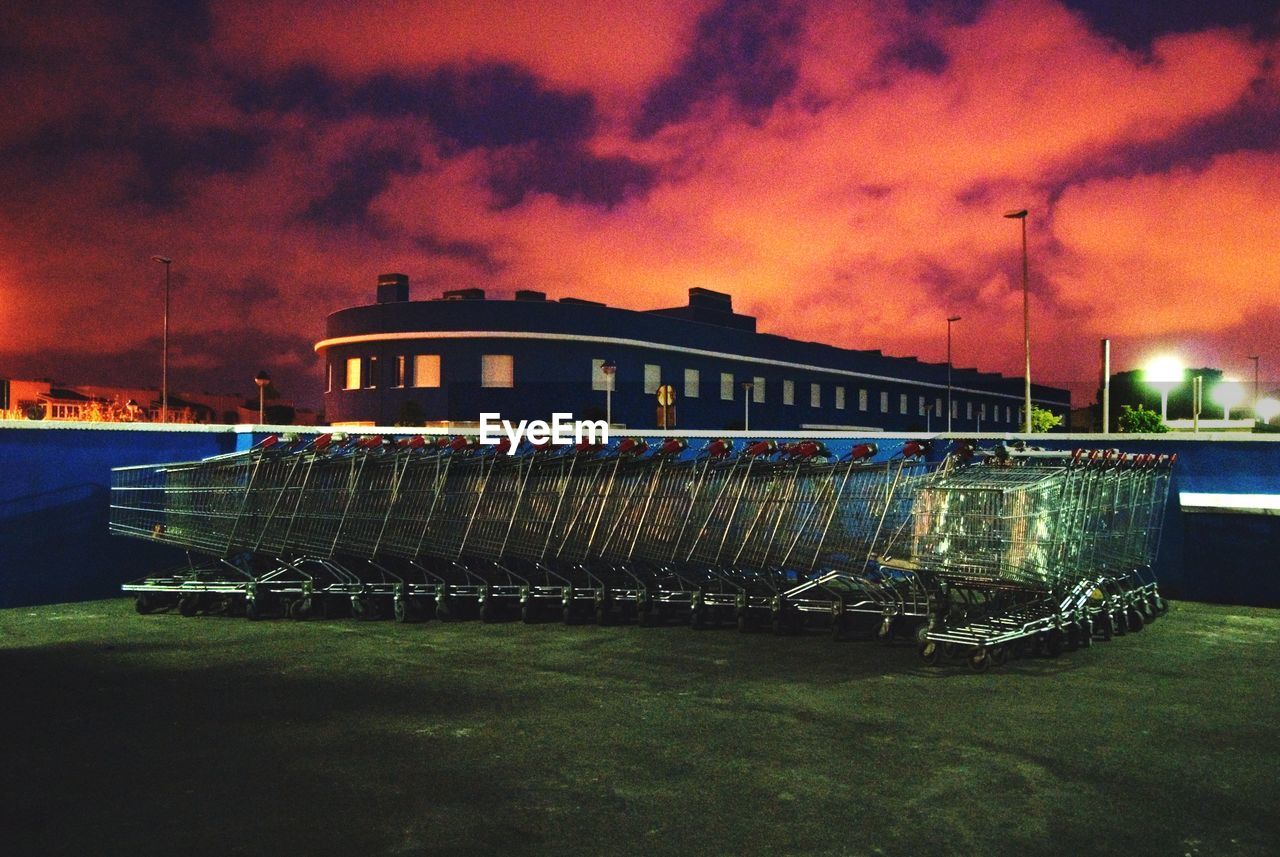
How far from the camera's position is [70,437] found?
9641 millimetres

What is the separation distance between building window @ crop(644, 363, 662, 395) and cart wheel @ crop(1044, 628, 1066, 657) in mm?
37919

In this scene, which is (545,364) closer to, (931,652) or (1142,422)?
(1142,422)

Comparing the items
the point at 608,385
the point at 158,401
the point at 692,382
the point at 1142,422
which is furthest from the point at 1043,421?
the point at 158,401

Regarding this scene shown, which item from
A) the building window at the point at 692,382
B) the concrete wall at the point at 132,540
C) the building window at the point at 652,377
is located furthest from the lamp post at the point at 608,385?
the concrete wall at the point at 132,540

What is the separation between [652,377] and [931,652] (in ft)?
129

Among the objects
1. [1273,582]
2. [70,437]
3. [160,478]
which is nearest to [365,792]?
[160,478]

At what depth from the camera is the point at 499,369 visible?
43094 millimetres

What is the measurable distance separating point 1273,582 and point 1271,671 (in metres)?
3.63

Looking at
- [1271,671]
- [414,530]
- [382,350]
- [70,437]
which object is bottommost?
[1271,671]

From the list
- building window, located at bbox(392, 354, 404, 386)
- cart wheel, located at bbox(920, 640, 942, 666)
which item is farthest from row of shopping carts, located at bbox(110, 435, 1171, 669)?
building window, located at bbox(392, 354, 404, 386)

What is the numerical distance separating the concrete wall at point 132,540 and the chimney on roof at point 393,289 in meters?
40.7

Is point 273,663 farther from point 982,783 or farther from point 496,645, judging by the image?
point 982,783

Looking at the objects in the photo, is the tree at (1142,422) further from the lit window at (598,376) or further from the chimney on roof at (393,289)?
the chimney on roof at (393,289)

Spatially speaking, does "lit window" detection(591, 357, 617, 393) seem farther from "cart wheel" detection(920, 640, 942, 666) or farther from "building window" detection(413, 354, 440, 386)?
"cart wheel" detection(920, 640, 942, 666)
